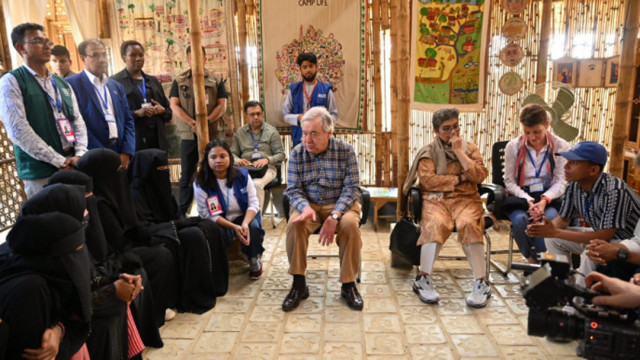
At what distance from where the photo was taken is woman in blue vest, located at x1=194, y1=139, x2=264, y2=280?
10.2 feet

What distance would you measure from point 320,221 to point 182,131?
2099mm

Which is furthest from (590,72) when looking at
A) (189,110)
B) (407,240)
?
(189,110)

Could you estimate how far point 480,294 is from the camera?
2.83 m

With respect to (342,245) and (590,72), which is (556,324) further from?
(590,72)

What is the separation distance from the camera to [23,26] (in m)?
2.67

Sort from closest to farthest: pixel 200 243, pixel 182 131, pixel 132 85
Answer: pixel 200 243
pixel 132 85
pixel 182 131

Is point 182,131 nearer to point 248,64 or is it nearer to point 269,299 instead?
point 248,64

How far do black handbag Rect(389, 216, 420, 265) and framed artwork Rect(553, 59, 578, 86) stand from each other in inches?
99.8

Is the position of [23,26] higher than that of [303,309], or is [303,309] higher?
[23,26]

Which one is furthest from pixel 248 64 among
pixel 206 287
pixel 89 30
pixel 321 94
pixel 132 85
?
pixel 206 287

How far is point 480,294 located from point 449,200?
26.8 inches

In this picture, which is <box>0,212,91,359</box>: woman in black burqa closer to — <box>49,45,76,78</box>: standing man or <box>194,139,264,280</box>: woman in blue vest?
<box>194,139,264,280</box>: woman in blue vest

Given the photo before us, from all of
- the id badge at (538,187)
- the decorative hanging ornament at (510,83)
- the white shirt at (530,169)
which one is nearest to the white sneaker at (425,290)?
the white shirt at (530,169)

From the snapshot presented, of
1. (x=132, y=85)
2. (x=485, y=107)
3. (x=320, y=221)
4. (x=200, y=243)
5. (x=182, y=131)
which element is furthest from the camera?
(x=485, y=107)
